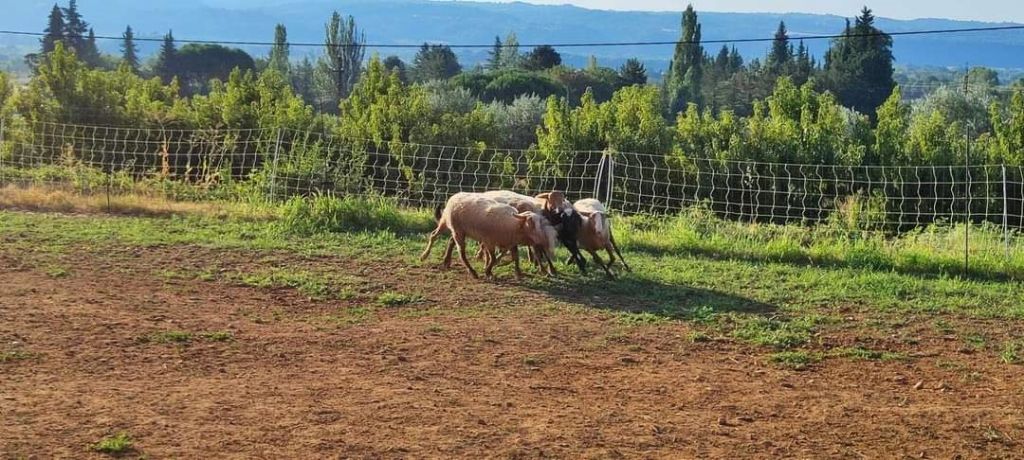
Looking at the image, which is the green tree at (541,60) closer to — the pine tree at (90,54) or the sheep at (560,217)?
the pine tree at (90,54)

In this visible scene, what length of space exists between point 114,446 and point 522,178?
548 inches

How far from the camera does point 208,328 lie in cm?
870

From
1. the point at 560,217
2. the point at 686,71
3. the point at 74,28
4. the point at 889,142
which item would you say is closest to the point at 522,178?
the point at 889,142

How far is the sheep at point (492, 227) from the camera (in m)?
11.3

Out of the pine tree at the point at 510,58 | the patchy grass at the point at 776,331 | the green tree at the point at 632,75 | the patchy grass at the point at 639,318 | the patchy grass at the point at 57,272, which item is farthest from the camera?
the pine tree at the point at 510,58

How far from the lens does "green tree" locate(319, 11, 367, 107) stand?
55.2 meters

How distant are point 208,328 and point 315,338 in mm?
909

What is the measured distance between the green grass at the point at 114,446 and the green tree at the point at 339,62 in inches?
1924

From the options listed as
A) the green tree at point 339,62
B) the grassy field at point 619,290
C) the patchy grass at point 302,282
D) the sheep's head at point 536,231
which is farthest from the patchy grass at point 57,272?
the green tree at point 339,62

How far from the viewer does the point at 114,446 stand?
19.0 ft

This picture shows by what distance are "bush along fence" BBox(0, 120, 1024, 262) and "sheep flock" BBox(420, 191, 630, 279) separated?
3.60 metres

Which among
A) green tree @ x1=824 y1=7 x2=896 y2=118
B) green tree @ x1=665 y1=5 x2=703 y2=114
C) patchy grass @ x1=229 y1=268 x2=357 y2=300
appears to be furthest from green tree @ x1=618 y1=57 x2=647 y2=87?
patchy grass @ x1=229 y1=268 x2=357 y2=300

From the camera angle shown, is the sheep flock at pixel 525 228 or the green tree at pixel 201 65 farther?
the green tree at pixel 201 65

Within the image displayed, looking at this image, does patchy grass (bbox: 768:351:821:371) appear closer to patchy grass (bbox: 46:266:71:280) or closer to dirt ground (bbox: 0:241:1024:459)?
dirt ground (bbox: 0:241:1024:459)
